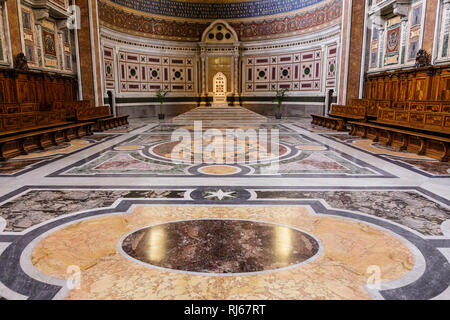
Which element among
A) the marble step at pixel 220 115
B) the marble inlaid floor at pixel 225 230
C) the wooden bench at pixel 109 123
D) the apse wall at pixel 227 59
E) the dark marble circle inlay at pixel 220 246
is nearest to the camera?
the marble inlaid floor at pixel 225 230

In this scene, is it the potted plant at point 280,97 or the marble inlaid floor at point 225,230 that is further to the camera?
the potted plant at point 280,97

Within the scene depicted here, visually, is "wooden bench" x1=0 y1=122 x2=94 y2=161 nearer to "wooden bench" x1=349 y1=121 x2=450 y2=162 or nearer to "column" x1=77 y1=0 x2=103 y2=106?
"column" x1=77 y1=0 x2=103 y2=106

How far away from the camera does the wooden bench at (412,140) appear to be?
24.7 feet

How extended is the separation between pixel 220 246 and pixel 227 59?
22.9 metres

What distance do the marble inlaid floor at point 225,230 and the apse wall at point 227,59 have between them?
46.9ft

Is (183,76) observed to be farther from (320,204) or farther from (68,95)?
(320,204)

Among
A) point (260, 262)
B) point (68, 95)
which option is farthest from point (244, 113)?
point (260, 262)

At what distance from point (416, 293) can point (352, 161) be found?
18.3ft

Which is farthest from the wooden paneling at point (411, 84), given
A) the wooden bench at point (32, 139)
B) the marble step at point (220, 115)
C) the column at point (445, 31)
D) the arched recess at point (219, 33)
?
the wooden bench at point (32, 139)

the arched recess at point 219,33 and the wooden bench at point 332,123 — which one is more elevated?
the arched recess at point 219,33

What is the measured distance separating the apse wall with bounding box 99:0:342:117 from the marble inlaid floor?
1431 cm

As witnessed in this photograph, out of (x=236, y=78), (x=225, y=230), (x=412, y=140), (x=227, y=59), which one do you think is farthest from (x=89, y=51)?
(x=225, y=230)

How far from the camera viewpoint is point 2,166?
7195 mm

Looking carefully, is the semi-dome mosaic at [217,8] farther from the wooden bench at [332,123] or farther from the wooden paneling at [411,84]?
the wooden paneling at [411,84]
